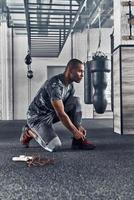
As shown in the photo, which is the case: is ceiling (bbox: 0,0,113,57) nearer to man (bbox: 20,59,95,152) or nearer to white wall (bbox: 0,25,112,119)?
white wall (bbox: 0,25,112,119)

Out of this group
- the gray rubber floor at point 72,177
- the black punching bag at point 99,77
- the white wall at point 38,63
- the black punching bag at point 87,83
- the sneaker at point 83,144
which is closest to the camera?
the gray rubber floor at point 72,177

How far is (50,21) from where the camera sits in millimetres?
6180

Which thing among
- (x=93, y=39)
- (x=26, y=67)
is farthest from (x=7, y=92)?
(x=93, y=39)

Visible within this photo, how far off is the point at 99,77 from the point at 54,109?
251 centimetres

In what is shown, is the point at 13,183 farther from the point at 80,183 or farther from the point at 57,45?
the point at 57,45

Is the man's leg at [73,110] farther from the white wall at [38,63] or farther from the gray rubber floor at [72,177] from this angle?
the white wall at [38,63]

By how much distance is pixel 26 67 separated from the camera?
9.69m

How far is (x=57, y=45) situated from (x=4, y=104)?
2.32 metres

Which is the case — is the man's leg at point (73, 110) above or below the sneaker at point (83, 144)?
above

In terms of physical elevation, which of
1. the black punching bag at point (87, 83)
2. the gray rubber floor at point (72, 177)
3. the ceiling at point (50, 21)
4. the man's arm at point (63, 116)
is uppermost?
the ceiling at point (50, 21)

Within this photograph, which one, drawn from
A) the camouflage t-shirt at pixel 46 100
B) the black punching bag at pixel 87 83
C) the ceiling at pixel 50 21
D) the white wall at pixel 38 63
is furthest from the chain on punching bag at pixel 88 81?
the camouflage t-shirt at pixel 46 100

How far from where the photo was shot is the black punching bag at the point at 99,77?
5.01 metres

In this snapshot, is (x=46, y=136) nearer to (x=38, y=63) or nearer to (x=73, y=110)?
(x=73, y=110)

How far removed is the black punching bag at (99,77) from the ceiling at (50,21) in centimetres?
94
